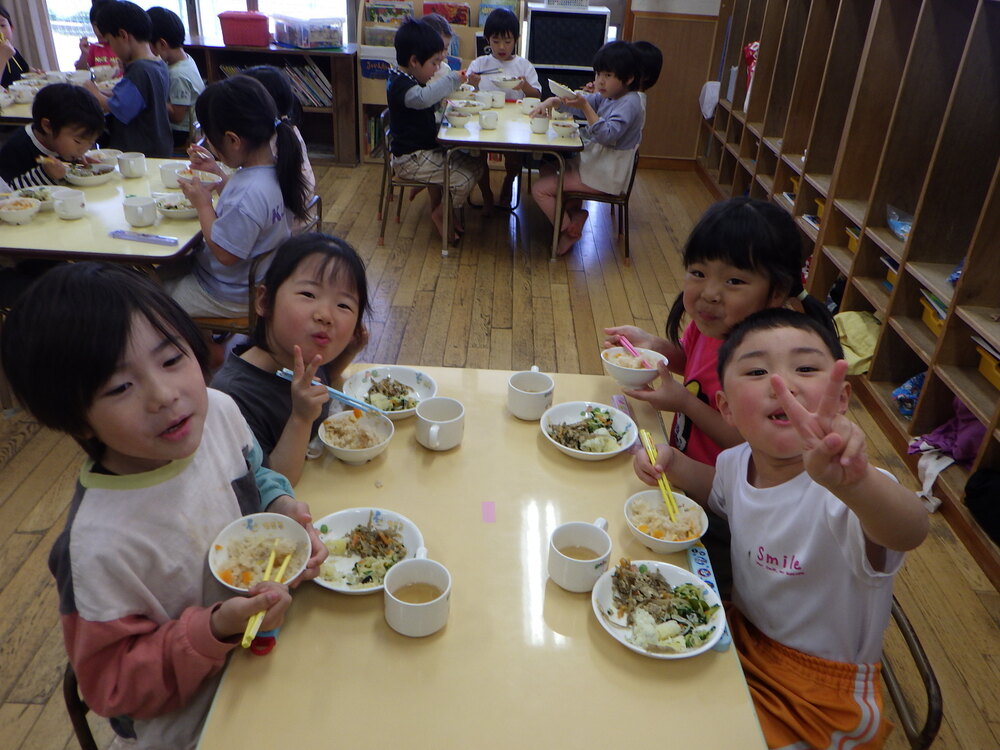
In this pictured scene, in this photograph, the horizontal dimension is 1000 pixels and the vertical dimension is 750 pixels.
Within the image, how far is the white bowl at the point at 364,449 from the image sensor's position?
1.44 metres

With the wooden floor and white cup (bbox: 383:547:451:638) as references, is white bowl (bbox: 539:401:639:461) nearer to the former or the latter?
white cup (bbox: 383:547:451:638)

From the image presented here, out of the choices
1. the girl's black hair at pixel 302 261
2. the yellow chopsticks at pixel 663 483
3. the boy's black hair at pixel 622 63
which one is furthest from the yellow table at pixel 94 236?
the boy's black hair at pixel 622 63

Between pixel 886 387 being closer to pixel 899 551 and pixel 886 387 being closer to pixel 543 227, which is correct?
pixel 899 551

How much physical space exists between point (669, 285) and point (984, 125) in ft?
6.25

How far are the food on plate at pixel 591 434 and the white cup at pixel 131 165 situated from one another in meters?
2.48

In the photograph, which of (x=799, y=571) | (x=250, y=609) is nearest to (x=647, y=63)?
(x=799, y=571)

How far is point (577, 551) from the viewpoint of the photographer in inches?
49.5

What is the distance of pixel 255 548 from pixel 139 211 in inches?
74.8

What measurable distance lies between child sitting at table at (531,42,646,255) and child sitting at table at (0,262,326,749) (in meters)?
3.65

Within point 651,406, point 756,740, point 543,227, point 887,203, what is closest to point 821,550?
point 756,740

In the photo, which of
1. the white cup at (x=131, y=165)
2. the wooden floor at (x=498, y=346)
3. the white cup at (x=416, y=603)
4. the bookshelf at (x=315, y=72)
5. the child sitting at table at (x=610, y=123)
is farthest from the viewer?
the bookshelf at (x=315, y=72)

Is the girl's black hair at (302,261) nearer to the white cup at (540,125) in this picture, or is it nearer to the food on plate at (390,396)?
the food on plate at (390,396)

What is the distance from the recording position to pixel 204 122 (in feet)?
8.38

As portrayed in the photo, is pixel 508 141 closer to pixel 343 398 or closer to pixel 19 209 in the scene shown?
pixel 19 209
